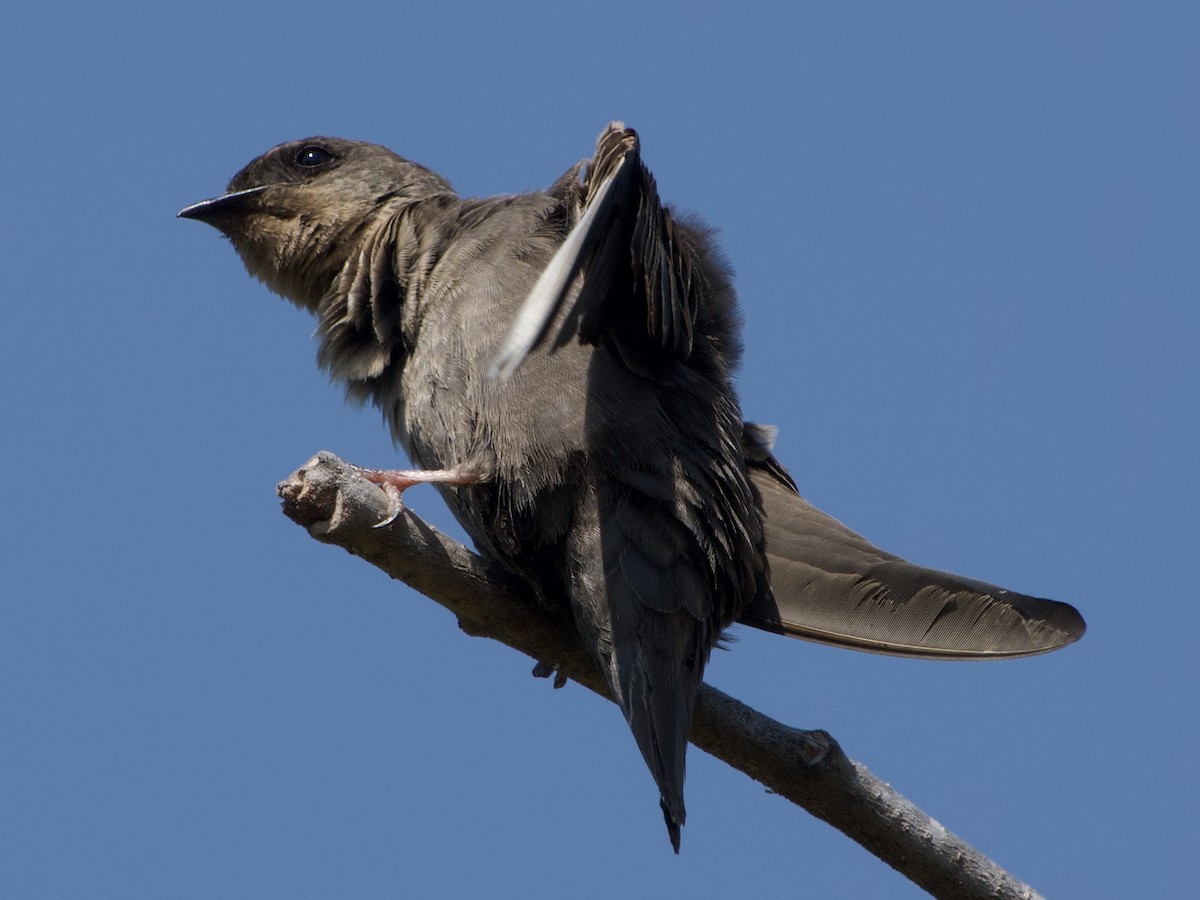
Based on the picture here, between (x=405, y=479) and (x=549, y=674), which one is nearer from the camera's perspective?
(x=405, y=479)

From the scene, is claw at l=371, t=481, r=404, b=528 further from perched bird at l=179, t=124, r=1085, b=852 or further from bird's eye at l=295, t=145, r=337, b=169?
bird's eye at l=295, t=145, r=337, b=169

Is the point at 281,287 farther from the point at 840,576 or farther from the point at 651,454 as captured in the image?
the point at 840,576

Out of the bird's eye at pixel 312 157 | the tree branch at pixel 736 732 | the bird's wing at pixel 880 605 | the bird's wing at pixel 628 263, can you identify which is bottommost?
the tree branch at pixel 736 732

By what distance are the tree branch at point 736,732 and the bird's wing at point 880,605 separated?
0.38 metres

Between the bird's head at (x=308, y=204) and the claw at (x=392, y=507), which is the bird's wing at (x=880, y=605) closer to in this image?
the claw at (x=392, y=507)

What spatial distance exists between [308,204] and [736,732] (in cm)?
265

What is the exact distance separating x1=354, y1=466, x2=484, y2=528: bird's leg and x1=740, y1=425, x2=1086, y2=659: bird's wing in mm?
948

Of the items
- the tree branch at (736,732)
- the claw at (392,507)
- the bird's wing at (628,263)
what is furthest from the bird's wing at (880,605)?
the claw at (392,507)

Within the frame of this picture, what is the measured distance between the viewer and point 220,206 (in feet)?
18.4

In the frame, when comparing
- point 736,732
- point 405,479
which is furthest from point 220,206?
point 736,732

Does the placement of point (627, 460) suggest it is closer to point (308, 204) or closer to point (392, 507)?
point (392, 507)

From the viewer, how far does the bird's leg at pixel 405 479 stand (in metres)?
3.79

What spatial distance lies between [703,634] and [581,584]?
0.38m

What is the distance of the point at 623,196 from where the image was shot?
4.04 meters
